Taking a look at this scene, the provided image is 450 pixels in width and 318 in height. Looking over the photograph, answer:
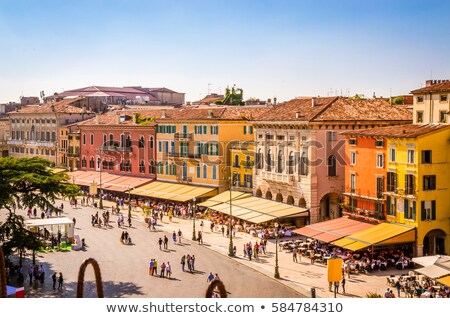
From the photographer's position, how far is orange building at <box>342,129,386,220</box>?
30969 mm

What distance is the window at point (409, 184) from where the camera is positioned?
1141 inches

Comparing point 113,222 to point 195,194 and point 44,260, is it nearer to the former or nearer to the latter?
point 195,194

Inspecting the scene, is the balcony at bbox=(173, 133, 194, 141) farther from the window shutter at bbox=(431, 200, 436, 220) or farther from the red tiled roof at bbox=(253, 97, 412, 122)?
the window shutter at bbox=(431, 200, 436, 220)

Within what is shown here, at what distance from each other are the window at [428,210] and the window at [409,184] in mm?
632

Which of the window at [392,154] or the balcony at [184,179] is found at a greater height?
the window at [392,154]

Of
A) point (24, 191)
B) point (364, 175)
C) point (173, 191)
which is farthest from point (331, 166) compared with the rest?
point (24, 191)

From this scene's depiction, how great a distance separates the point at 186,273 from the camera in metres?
27.4

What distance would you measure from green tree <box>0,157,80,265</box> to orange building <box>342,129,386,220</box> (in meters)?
12.4

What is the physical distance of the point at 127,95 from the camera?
6862cm

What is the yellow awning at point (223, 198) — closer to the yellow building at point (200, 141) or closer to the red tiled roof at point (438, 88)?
the yellow building at point (200, 141)

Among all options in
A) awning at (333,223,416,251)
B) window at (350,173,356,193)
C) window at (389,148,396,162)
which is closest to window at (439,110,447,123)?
window at (389,148,396,162)

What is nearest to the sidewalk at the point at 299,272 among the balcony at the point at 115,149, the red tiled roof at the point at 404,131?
the red tiled roof at the point at 404,131

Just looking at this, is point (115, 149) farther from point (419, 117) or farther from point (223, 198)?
point (419, 117)
